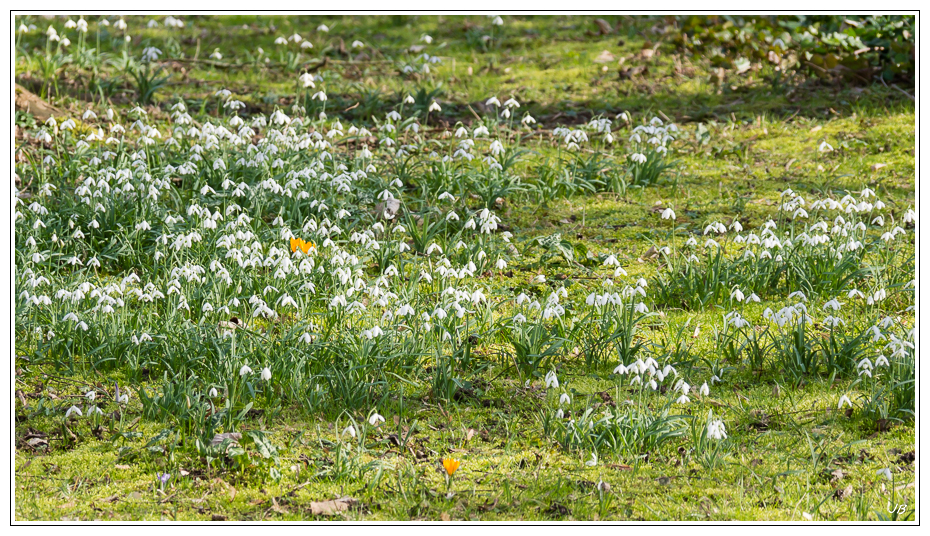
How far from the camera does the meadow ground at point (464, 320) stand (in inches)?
135

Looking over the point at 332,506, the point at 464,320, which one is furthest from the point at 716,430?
the point at 464,320

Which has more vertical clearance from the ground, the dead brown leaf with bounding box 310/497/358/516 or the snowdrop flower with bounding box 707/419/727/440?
the snowdrop flower with bounding box 707/419/727/440

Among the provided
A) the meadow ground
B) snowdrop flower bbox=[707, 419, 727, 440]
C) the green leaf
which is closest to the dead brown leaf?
the meadow ground

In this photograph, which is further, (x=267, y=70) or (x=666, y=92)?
(x=267, y=70)

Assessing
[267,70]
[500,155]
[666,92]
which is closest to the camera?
[500,155]

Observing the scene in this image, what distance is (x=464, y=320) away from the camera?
4746 mm

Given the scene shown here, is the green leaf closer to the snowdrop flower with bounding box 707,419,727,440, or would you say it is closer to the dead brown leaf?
the dead brown leaf

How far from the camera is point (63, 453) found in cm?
367

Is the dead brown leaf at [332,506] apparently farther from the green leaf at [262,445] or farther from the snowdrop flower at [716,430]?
the snowdrop flower at [716,430]

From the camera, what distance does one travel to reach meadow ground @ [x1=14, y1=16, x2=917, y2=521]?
3.44m

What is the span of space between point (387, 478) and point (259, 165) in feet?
10.6
